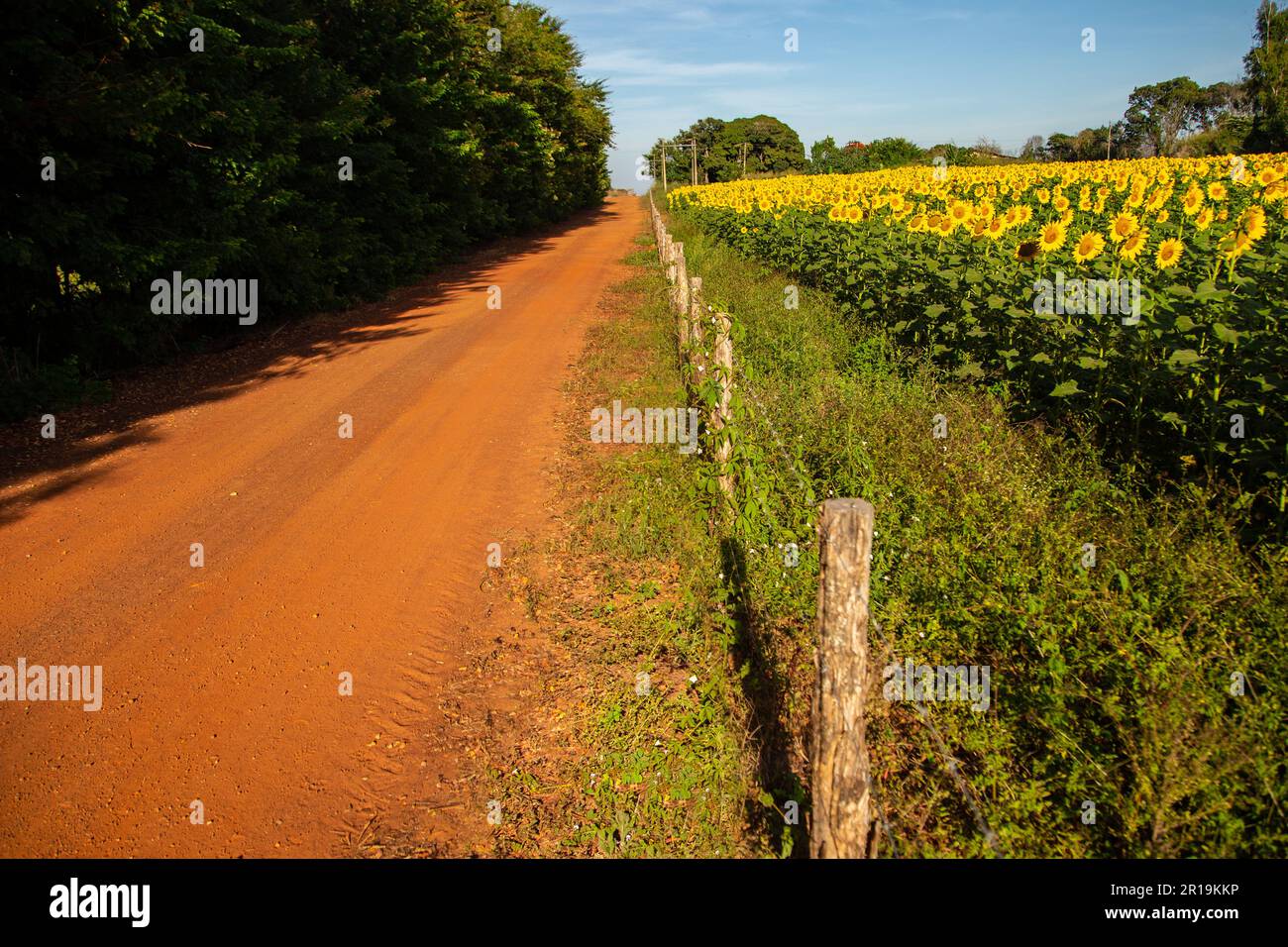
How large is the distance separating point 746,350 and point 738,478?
4146 millimetres

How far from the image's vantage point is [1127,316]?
5188 millimetres

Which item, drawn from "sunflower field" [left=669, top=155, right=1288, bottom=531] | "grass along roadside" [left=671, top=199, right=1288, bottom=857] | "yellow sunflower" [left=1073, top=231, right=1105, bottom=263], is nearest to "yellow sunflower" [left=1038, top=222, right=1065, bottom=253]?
"sunflower field" [left=669, top=155, right=1288, bottom=531]

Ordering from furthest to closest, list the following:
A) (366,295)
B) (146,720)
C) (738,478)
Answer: (366,295)
(738,478)
(146,720)

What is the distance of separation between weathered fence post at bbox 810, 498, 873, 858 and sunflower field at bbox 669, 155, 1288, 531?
9.02ft

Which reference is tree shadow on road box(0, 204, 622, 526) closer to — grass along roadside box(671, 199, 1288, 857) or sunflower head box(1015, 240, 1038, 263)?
grass along roadside box(671, 199, 1288, 857)

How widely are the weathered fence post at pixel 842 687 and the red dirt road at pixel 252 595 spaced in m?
1.55

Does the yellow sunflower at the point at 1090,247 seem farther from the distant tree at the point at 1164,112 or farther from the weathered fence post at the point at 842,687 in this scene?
the distant tree at the point at 1164,112

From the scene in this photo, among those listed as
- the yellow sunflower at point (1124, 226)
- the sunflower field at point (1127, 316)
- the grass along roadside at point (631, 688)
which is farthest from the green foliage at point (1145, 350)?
the grass along roadside at point (631, 688)

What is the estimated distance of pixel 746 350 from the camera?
29.3ft

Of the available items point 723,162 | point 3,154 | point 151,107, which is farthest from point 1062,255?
point 723,162

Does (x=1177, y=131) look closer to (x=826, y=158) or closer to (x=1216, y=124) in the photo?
(x=1216, y=124)

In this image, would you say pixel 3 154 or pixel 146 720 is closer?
pixel 146 720

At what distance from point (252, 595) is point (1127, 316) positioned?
20.0ft

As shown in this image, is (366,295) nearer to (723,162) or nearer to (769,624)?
(769,624)
